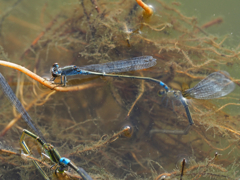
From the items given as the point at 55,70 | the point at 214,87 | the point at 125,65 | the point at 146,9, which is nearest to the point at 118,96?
the point at 125,65

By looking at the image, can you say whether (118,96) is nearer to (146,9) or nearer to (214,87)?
(146,9)

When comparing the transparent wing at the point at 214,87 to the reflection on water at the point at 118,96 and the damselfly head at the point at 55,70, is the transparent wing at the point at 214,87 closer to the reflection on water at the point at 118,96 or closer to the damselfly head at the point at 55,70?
the reflection on water at the point at 118,96

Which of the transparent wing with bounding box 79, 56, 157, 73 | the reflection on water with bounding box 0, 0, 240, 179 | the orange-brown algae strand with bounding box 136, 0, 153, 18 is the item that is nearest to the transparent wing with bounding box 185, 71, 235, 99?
the reflection on water with bounding box 0, 0, 240, 179

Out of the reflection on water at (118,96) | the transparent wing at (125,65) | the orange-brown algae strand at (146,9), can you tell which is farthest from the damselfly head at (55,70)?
the orange-brown algae strand at (146,9)

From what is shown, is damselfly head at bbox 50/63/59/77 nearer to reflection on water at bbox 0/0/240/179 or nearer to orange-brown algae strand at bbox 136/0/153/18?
reflection on water at bbox 0/0/240/179

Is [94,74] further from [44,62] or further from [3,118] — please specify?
[3,118]

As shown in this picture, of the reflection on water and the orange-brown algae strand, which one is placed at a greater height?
the orange-brown algae strand
